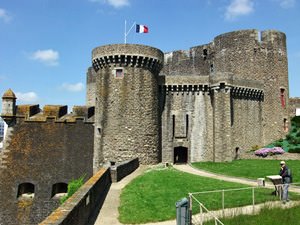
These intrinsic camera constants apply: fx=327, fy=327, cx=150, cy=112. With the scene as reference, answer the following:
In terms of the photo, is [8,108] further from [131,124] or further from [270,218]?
[270,218]

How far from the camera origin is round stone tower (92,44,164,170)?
2473cm

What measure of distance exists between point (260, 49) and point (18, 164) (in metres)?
24.5

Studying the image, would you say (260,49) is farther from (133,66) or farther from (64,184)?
(64,184)

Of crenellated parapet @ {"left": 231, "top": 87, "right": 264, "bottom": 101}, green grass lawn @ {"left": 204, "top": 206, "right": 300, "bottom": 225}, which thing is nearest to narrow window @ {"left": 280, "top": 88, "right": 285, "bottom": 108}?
crenellated parapet @ {"left": 231, "top": 87, "right": 264, "bottom": 101}

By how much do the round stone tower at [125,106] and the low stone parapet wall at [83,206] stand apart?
9267mm

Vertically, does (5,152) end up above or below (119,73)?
below

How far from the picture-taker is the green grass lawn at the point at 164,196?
11023 millimetres

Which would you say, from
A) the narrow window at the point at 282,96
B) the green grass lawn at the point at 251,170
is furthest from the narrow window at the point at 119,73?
the narrow window at the point at 282,96

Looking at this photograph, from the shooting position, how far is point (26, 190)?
81.0 ft

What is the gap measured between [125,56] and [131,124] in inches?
206

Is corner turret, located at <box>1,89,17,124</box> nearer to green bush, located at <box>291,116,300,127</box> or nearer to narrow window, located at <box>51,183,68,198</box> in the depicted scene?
narrow window, located at <box>51,183,68,198</box>

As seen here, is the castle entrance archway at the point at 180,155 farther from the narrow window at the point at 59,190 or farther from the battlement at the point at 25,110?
→ the battlement at the point at 25,110

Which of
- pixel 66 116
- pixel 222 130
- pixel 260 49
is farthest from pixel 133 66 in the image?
pixel 260 49

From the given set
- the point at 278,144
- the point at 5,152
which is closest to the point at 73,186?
the point at 5,152
